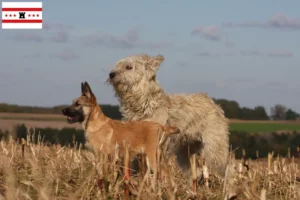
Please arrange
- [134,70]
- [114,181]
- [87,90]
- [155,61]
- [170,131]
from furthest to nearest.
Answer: [155,61], [134,70], [87,90], [170,131], [114,181]

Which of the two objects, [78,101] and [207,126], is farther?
[207,126]

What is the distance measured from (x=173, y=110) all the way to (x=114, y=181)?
3.98 m

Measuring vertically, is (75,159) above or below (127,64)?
below

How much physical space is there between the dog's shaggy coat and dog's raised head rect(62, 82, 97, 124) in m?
1.21

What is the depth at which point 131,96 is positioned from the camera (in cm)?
1041

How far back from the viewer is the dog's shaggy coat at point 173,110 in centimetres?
1038

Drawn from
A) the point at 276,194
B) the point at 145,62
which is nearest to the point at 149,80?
the point at 145,62

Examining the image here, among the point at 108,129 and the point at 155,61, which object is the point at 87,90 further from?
the point at 155,61

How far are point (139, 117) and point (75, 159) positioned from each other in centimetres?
193

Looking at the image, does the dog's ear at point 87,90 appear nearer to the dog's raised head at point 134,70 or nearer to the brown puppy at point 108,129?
the brown puppy at point 108,129

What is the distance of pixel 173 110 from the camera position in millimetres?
10508

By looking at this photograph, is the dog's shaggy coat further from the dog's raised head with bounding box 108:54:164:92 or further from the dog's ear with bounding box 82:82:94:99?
the dog's ear with bounding box 82:82:94:99

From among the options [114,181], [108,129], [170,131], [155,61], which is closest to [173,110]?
[155,61]

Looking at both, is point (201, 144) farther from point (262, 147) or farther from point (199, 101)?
point (262, 147)
